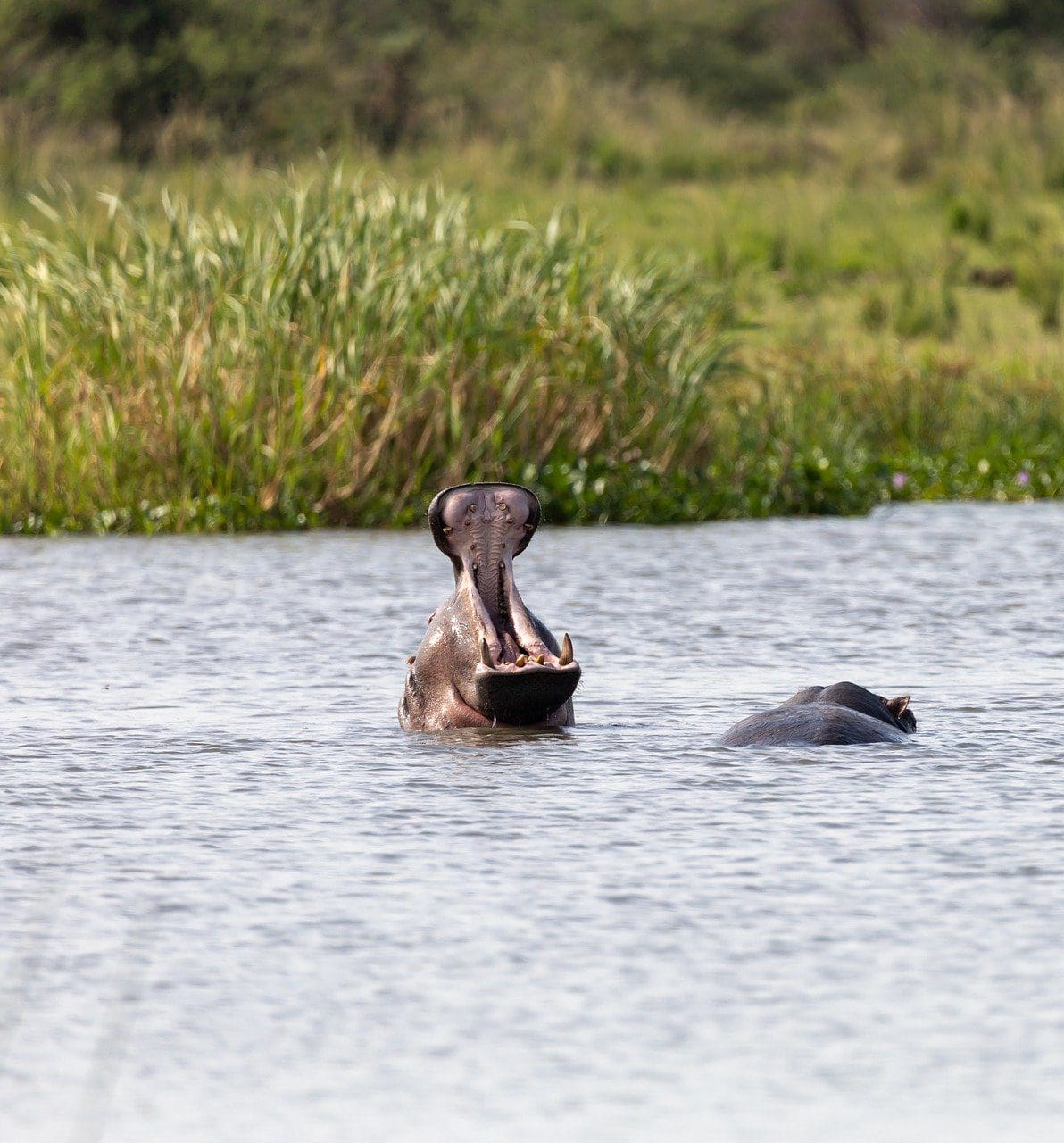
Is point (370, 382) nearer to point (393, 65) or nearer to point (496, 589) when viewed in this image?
point (496, 589)

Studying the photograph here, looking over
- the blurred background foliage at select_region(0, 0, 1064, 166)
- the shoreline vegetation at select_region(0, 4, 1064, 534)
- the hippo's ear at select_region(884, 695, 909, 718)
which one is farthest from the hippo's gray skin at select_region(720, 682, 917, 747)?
the blurred background foliage at select_region(0, 0, 1064, 166)

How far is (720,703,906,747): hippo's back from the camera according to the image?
6.36 m

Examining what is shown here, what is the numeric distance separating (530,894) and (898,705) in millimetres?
1994

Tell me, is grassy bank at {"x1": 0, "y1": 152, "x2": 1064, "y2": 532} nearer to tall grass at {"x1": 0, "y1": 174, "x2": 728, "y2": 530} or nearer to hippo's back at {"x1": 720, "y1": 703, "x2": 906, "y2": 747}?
tall grass at {"x1": 0, "y1": 174, "x2": 728, "y2": 530}

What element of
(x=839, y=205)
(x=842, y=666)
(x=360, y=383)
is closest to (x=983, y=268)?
(x=839, y=205)

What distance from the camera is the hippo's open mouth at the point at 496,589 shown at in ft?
21.1

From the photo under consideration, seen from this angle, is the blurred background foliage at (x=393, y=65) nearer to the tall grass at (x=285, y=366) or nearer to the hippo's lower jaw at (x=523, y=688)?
the tall grass at (x=285, y=366)

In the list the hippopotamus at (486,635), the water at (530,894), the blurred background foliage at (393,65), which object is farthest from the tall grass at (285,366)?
the blurred background foliage at (393,65)

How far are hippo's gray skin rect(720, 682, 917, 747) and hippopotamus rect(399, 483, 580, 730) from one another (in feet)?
1.59

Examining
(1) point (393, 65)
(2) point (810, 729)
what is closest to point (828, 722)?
(2) point (810, 729)

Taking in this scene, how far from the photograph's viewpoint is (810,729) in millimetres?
6363

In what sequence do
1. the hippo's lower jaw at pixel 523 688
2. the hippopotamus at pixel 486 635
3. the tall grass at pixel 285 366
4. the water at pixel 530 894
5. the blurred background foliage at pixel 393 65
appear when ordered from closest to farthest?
the water at pixel 530 894
the hippo's lower jaw at pixel 523 688
the hippopotamus at pixel 486 635
the tall grass at pixel 285 366
the blurred background foliage at pixel 393 65

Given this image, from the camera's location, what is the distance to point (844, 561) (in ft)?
36.3

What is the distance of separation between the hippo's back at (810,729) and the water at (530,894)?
0.27ft
